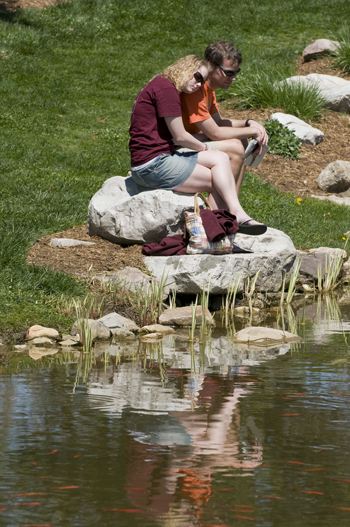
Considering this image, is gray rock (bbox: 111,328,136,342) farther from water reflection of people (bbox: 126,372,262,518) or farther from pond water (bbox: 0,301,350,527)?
water reflection of people (bbox: 126,372,262,518)

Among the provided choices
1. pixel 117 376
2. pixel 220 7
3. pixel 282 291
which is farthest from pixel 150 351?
pixel 220 7

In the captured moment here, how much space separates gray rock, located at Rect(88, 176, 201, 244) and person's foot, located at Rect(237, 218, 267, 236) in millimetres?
528

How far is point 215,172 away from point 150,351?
7.72 feet

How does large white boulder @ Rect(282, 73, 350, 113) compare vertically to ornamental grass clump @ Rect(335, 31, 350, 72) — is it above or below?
below

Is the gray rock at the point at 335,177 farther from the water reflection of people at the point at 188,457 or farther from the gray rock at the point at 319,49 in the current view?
the water reflection of people at the point at 188,457

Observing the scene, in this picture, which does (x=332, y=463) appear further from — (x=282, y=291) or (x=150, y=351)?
(x=282, y=291)

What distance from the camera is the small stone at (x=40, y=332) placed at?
17.6ft

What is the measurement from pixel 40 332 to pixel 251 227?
2.50 metres

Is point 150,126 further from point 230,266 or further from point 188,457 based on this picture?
point 188,457

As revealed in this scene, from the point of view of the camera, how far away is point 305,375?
14.5ft

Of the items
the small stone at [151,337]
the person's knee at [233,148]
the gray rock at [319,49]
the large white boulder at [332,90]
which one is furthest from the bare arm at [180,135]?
the gray rock at [319,49]

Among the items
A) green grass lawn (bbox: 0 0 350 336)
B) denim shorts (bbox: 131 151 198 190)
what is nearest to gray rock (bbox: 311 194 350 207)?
green grass lawn (bbox: 0 0 350 336)

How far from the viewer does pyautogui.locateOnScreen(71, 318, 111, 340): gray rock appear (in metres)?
5.43

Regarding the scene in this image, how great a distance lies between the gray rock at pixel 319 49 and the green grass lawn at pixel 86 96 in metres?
0.38
